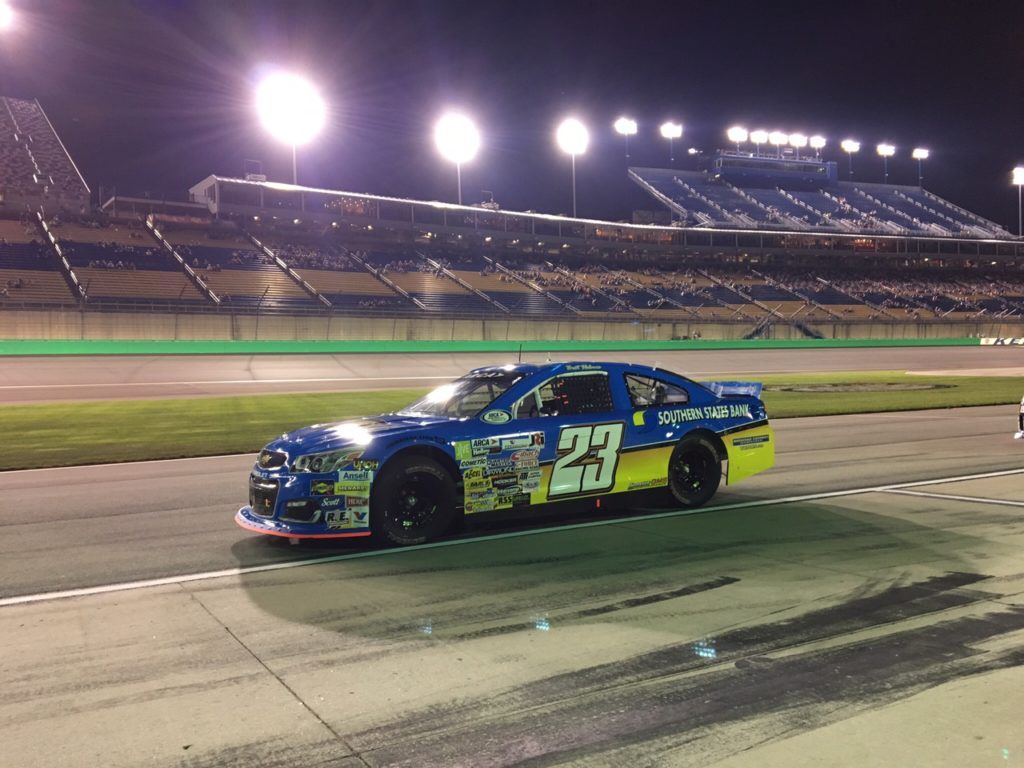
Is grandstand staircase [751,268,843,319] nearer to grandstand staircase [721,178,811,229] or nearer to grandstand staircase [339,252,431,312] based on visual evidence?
grandstand staircase [721,178,811,229]

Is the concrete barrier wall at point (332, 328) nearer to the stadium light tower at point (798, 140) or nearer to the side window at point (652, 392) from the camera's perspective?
the side window at point (652, 392)

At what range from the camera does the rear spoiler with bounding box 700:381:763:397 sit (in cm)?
851

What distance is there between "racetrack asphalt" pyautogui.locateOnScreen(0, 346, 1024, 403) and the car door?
372 inches

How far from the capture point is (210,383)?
25828 mm

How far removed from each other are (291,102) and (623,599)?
53359 mm

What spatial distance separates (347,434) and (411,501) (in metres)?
0.74

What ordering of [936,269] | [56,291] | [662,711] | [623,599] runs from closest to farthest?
[662,711], [623,599], [56,291], [936,269]

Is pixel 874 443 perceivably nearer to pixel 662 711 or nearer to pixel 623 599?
pixel 623 599

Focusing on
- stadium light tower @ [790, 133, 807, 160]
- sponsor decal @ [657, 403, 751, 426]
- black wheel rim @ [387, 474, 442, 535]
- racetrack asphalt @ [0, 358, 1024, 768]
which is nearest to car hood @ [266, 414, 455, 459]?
black wheel rim @ [387, 474, 442, 535]

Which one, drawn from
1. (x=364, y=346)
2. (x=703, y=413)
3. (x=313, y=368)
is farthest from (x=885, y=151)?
(x=703, y=413)

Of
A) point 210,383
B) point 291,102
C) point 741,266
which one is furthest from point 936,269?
point 210,383

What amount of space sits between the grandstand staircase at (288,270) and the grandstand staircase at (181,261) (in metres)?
5.58

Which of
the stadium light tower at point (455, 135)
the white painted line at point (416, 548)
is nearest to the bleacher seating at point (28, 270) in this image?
the stadium light tower at point (455, 135)

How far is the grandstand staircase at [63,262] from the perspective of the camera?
40400 millimetres
